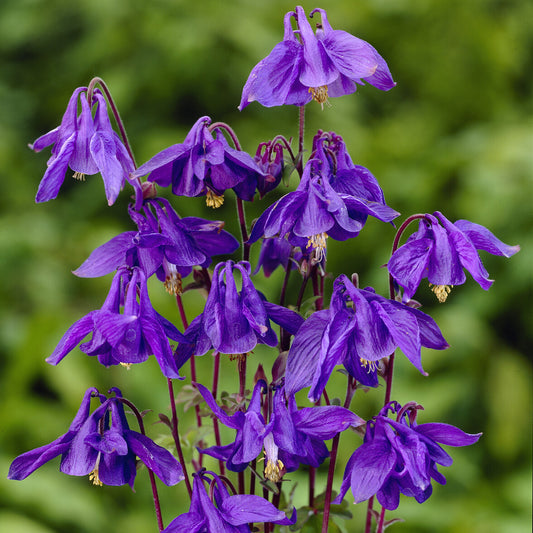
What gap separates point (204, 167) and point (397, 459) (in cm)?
36

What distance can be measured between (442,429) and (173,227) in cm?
36

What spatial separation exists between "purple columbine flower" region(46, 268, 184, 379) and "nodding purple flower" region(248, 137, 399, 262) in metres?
0.13

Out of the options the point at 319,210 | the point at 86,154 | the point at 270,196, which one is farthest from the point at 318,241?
the point at 270,196

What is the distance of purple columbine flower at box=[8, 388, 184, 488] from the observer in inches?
29.3

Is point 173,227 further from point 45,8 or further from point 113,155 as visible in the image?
point 45,8

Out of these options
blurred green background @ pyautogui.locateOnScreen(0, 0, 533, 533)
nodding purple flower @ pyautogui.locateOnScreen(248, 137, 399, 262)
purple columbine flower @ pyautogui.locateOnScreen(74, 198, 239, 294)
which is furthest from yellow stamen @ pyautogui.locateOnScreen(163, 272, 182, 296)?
blurred green background @ pyautogui.locateOnScreen(0, 0, 533, 533)

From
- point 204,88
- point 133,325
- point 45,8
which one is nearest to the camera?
point 133,325

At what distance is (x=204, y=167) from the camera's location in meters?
0.76

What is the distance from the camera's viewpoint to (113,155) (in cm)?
75

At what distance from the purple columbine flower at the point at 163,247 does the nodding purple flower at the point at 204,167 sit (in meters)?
0.04

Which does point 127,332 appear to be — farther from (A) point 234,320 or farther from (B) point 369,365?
(B) point 369,365

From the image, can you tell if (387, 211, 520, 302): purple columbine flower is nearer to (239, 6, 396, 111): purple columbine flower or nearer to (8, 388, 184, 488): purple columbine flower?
(239, 6, 396, 111): purple columbine flower

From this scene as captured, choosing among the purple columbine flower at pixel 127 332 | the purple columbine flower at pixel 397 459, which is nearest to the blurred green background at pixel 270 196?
the purple columbine flower at pixel 397 459

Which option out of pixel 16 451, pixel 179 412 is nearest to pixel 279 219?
pixel 179 412
